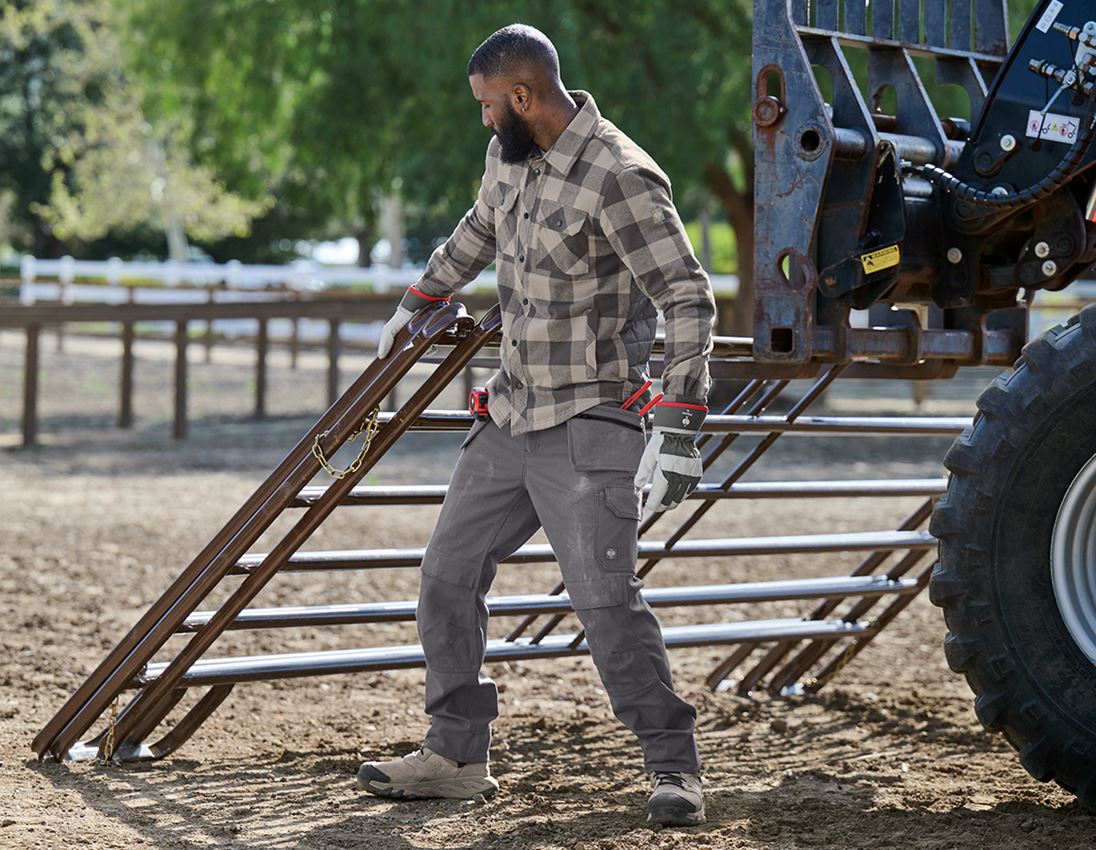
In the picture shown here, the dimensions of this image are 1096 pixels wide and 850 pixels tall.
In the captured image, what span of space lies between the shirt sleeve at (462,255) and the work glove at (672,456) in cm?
80

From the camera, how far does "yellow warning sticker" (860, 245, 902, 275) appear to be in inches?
156

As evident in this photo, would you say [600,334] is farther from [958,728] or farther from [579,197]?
[958,728]

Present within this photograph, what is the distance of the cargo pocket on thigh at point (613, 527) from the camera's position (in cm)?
368

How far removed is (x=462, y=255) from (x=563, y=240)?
0.52 metres

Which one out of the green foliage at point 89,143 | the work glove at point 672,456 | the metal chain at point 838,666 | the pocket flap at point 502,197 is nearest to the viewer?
the work glove at point 672,456

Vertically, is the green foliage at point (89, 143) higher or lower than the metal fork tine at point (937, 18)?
higher

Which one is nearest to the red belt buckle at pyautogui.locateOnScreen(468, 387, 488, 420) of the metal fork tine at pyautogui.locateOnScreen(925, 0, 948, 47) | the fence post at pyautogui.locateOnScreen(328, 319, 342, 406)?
the metal fork tine at pyautogui.locateOnScreen(925, 0, 948, 47)

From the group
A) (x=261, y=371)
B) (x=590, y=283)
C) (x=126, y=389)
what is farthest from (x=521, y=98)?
(x=261, y=371)

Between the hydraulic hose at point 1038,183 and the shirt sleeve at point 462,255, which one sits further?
the shirt sleeve at point 462,255

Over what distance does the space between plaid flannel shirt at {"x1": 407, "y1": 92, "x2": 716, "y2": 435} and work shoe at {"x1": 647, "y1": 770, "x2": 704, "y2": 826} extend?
2.93 ft

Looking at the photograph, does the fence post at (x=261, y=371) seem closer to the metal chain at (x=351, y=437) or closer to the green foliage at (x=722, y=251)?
the metal chain at (x=351, y=437)

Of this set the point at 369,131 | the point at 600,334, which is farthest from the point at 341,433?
the point at 369,131

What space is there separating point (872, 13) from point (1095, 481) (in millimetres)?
1539

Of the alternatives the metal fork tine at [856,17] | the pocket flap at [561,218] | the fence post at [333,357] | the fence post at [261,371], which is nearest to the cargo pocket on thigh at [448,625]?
the pocket flap at [561,218]
